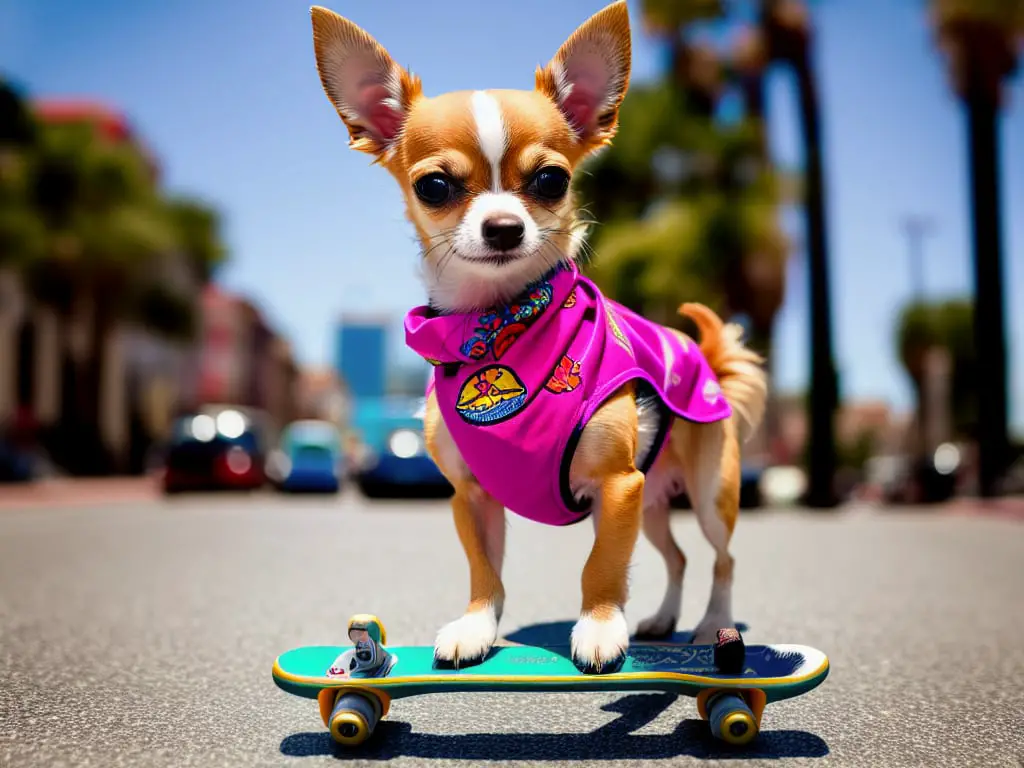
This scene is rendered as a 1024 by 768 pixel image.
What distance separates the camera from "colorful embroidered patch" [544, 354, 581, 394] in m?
3.11

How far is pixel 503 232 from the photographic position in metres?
2.90

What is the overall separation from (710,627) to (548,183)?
183 cm

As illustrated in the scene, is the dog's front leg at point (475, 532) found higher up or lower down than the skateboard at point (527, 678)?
higher up

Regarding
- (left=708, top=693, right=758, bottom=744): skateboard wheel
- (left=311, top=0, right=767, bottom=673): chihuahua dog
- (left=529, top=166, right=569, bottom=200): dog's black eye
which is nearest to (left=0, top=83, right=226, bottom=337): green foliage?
(left=311, top=0, right=767, bottom=673): chihuahua dog

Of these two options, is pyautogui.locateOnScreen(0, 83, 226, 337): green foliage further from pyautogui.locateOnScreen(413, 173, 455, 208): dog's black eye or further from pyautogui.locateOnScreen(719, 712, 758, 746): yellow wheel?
pyautogui.locateOnScreen(719, 712, 758, 746): yellow wheel

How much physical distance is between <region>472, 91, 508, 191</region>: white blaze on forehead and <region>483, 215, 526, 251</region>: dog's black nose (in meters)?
0.18

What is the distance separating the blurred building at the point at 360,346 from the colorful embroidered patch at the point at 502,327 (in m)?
86.8

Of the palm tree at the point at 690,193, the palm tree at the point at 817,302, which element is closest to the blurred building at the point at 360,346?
the palm tree at the point at 690,193

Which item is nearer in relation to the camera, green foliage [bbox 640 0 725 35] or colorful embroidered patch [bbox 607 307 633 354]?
colorful embroidered patch [bbox 607 307 633 354]

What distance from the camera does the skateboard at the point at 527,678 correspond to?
2861 mm

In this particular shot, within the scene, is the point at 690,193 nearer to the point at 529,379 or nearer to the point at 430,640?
the point at 430,640

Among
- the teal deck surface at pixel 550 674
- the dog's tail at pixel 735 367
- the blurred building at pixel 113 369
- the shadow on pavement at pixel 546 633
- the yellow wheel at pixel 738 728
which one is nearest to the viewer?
the teal deck surface at pixel 550 674

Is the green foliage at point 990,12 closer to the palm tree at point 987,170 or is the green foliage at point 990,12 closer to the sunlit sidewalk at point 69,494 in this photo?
the palm tree at point 987,170

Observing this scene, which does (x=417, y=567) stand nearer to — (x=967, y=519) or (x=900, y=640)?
(x=900, y=640)
